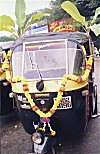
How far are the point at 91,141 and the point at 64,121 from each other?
1.03m

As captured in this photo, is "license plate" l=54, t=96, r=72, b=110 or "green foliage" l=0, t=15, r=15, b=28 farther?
"green foliage" l=0, t=15, r=15, b=28

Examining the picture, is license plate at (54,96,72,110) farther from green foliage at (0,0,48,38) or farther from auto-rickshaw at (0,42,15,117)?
green foliage at (0,0,48,38)

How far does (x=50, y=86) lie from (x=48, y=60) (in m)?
0.58

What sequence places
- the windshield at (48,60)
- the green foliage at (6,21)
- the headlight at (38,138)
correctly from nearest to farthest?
1. the headlight at (38,138)
2. the windshield at (48,60)
3. the green foliage at (6,21)

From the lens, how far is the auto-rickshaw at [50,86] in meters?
3.77

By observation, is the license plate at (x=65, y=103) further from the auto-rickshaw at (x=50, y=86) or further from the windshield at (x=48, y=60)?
the windshield at (x=48, y=60)

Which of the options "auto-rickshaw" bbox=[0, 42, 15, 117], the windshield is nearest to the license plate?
the windshield

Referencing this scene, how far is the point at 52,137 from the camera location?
4.05 meters

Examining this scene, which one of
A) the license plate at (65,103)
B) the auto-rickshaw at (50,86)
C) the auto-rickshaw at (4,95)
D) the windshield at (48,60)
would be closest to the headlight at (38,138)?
the auto-rickshaw at (50,86)

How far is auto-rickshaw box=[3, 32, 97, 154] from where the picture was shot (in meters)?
3.77

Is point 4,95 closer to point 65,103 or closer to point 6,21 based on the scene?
point 65,103

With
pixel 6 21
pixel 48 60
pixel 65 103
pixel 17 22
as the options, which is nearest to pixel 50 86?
pixel 65 103

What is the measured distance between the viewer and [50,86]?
12.5ft

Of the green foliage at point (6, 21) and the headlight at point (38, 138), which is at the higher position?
the green foliage at point (6, 21)
